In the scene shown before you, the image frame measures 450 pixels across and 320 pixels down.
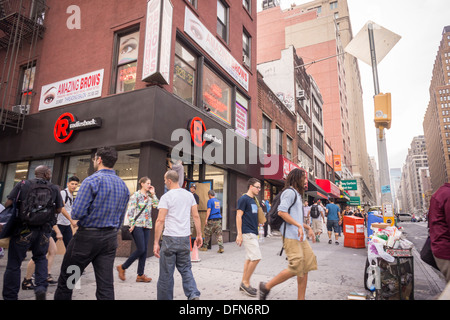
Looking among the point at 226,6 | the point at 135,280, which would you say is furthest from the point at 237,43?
the point at 135,280

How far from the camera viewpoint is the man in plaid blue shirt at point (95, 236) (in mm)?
2990

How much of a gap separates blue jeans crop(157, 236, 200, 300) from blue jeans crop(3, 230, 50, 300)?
1.47m

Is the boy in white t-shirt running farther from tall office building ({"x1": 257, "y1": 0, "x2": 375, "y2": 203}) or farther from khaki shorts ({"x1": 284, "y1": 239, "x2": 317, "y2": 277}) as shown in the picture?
tall office building ({"x1": 257, "y1": 0, "x2": 375, "y2": 203})

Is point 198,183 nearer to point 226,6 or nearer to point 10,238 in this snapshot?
point 10,238

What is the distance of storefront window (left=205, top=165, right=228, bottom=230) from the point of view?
11719 mm

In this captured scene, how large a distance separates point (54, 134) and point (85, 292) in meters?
7.32

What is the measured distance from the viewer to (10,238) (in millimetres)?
3904

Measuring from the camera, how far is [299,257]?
148 inches

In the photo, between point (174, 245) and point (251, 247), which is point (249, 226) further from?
point (174, 245)

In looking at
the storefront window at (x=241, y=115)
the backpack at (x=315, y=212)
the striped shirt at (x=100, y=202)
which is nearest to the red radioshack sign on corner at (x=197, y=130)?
the storefront window at (x=241, y=115)

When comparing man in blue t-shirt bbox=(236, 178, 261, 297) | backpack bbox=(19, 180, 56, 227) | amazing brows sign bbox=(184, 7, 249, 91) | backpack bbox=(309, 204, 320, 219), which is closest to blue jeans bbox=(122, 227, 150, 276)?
backpack bbox=(19, 180, 56, 227)

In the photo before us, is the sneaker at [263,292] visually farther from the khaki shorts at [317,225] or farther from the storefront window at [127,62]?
the khaki shorts at [317,225]

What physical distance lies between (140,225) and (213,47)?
9426 millimetres

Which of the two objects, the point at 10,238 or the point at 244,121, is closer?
the point at 10,238
